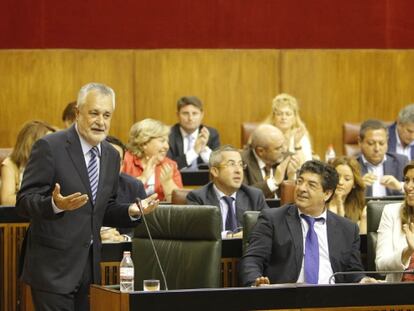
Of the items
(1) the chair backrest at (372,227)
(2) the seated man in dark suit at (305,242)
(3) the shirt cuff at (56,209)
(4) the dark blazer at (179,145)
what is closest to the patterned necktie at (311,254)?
(2) the seated man in dark suit at (305,242)

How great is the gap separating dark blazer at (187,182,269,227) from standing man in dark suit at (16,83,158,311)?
1.80 m

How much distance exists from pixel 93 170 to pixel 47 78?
5.96 metres

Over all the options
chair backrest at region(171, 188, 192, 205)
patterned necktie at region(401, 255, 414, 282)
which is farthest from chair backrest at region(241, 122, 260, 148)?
patterned necktie at region(401, 255, 414, 282)

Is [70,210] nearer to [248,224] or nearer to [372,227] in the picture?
[248,224]

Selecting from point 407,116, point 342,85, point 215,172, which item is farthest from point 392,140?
point 215,172

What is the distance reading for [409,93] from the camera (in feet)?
37.7

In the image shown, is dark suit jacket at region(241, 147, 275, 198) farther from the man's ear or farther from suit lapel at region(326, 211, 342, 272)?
suit lapel at region(326, 211, 342, 272)

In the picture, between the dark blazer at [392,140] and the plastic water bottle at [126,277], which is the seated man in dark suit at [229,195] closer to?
the plastic water bottle at [126,277]

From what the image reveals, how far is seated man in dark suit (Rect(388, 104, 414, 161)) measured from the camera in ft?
31.0

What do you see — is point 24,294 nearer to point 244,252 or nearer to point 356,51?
point 244,252

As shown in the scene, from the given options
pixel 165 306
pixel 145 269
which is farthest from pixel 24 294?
pixel 165 306

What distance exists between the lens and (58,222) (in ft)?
16.1

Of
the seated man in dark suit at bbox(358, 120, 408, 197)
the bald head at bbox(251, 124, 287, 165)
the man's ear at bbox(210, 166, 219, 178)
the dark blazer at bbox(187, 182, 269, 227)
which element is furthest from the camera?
the seated man in dark suit at bbox(358, 120, 408, 197)

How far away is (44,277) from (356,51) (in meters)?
7.00
